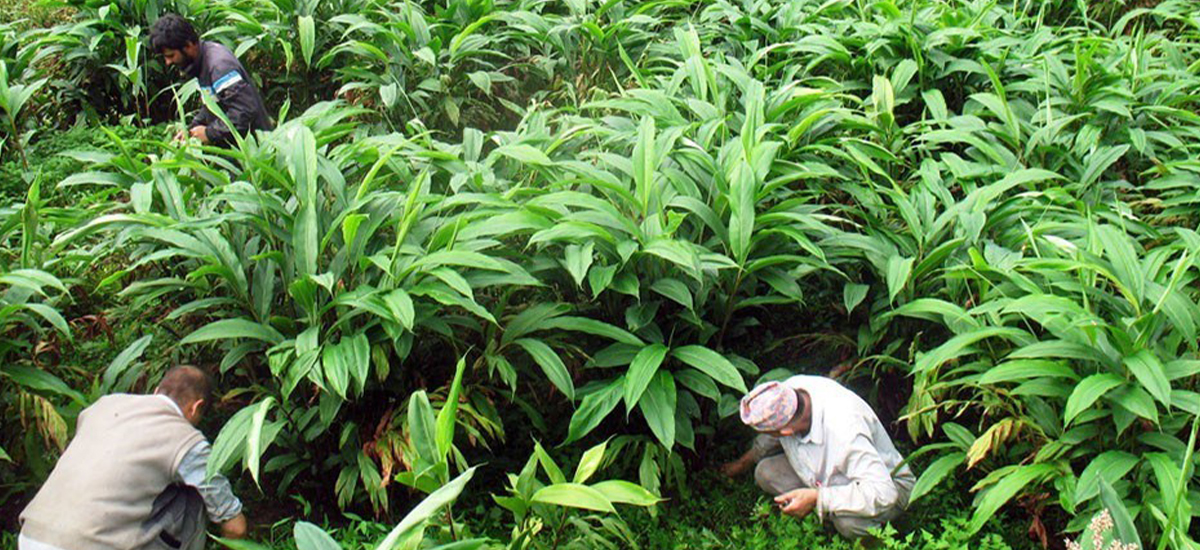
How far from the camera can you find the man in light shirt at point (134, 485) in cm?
286

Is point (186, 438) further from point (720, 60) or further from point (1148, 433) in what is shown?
point (720, 60)

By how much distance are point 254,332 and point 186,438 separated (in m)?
0.51

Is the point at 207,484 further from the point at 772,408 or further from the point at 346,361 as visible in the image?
the point at 772,408

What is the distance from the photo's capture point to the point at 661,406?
11.1 feet

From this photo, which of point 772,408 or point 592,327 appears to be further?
point 592,327

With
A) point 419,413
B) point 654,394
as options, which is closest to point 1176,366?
point 654,394

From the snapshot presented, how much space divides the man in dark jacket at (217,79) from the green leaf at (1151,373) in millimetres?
3836

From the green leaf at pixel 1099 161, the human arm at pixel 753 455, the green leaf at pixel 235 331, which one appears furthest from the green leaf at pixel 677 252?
the green leaf at pixel 1099 161

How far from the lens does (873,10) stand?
5.81 metres

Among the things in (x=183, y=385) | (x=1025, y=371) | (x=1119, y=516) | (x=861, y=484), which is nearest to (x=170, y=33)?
(x=183, y=385)

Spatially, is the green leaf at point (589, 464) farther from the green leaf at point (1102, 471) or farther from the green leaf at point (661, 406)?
the green leaf at point (1102, 471)

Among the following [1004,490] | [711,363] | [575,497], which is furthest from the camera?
[711,363]

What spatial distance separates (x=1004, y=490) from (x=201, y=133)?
12.5ft

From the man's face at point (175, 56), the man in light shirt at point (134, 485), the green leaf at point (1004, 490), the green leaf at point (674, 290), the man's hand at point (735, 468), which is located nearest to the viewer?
the man in light shirt at point (134, 485)
